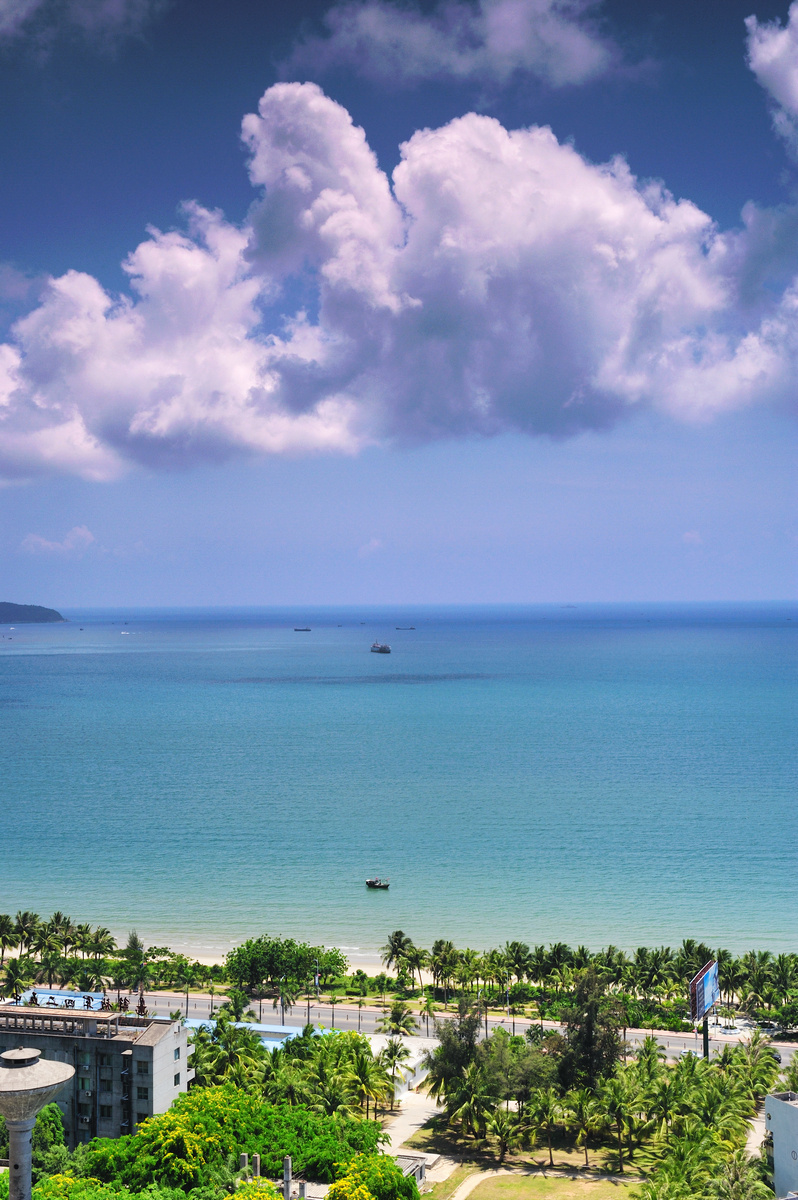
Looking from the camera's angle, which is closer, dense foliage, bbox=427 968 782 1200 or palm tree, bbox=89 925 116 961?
dense foliage, bbox=427 968 782 1200

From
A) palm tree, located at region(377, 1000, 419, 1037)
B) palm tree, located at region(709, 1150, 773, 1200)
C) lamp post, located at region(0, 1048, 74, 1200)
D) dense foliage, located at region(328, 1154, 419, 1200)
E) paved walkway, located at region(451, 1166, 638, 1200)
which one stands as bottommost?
paved walkway, located at region(451, 1166, 638, 1200)

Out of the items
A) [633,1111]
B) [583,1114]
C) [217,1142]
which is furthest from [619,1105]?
[217,1142]

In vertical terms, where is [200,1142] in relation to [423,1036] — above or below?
above

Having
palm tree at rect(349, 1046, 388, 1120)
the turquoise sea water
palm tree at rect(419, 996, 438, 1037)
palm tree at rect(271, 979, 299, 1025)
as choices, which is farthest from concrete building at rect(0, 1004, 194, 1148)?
the turquoise sea water

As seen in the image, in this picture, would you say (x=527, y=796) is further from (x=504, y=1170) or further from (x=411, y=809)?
(x=504, y=1170)

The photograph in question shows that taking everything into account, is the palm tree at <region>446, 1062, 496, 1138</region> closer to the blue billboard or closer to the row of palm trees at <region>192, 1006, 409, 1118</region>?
the row of palm trees at <region>192, 1006, 409, 1118</region>

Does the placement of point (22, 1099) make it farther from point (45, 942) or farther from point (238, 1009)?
point (45, 942)

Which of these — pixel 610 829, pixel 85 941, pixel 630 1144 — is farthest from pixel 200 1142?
pixel 610 829
